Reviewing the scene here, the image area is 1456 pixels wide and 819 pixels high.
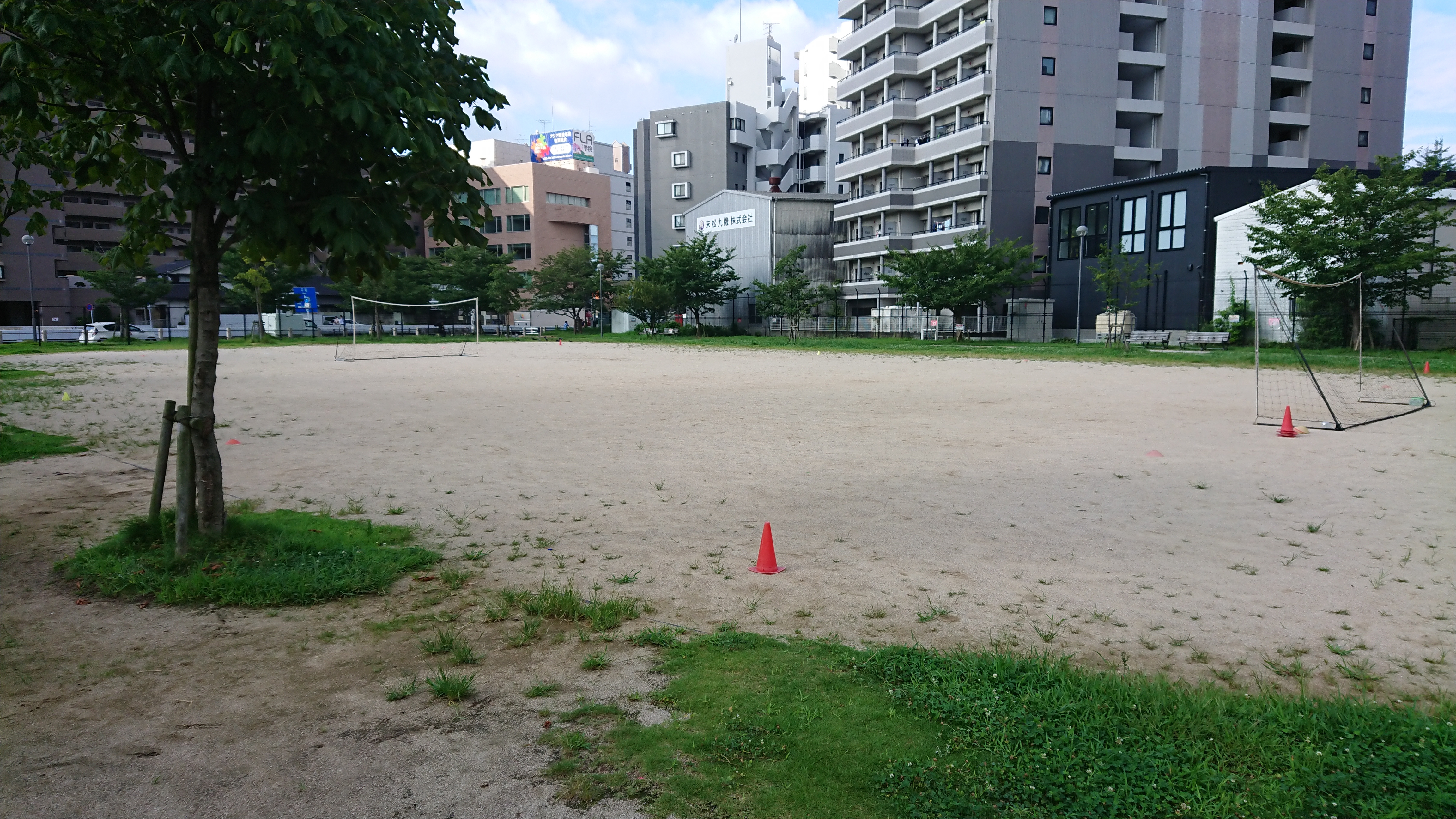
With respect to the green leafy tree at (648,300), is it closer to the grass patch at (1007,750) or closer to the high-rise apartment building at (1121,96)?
the high-rise apartment building at (1121,96)

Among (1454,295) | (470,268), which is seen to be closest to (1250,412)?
(1454,295)

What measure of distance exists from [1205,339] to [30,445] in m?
37.0

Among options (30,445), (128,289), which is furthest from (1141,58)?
(128,289)

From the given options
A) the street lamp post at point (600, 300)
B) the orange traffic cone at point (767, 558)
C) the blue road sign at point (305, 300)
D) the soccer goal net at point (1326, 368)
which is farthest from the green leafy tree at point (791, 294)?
the orange traffic cone at point (767, 558)

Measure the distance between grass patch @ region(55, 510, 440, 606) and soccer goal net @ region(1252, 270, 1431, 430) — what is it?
1277 cm

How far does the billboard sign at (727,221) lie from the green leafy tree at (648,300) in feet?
23.6

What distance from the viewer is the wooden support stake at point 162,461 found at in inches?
221

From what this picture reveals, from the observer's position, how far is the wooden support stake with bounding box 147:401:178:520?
18.5 ft

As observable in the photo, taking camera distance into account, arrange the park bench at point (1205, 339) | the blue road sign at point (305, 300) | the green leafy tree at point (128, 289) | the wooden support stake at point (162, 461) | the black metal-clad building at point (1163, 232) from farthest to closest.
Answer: the blue road sign at point (305, 300)
the green leafy tree at point (128, 289)
the black metal-clad building at point (1163, 232)
the park bench at point (1205, 339)
the wooden support stake at point (162, 461)

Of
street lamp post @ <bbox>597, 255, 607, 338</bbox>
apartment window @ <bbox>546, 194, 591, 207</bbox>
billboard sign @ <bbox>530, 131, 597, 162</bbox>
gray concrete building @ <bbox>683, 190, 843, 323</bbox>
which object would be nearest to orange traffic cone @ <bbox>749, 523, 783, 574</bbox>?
gray concrete building @ <bbox>683, 190, 843, 323</bbox>

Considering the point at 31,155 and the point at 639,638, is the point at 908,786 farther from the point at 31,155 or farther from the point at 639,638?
the point at 31,155

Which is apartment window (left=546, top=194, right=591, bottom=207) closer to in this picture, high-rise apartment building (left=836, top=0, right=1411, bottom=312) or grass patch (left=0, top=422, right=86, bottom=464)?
high-rise apartment building (left=836, top=0, right=1411, bottom=312)

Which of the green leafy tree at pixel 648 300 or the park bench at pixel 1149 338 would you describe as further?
the green leafy tree at pixel 648 300

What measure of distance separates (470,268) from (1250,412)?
213 feet
